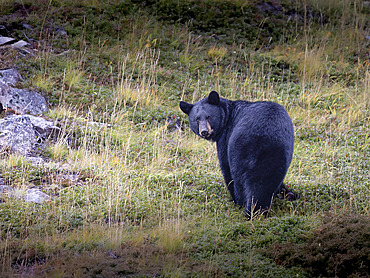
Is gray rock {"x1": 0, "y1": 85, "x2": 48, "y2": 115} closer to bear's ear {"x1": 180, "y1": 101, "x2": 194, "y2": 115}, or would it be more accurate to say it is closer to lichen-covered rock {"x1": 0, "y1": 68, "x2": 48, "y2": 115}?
lichen-covered rock {"x1": 0, "y1": 68, "x2": 48, "y2": 115}

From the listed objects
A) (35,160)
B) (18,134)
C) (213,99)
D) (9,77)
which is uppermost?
(213,99)

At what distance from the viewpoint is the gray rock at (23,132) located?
8320 mm

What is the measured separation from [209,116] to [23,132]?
4.07m

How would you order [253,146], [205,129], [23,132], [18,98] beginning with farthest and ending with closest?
[18,98]
[23,132]
[205,129]
[253,146]

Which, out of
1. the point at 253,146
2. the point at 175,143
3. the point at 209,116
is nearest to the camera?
the point at 253,146

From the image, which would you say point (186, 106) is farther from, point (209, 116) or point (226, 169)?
point (226, 169)

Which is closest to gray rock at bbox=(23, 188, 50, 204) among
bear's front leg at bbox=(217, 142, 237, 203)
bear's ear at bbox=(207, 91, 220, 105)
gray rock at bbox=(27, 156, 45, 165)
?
gray rock at bbox=(27, 156, 45, 165)

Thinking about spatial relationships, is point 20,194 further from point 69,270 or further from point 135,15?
point 135,15

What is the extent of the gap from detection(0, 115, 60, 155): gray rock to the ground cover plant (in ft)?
0.82

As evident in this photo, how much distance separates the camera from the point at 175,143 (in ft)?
31.3

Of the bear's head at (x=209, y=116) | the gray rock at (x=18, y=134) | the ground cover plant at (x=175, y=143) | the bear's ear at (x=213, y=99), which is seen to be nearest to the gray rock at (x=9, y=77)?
the ground cover plant at (x=175, y=143)

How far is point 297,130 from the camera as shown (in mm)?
10234

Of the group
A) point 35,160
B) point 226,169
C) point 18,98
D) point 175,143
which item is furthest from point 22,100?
point 226,169

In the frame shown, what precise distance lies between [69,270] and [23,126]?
16.6 feet
